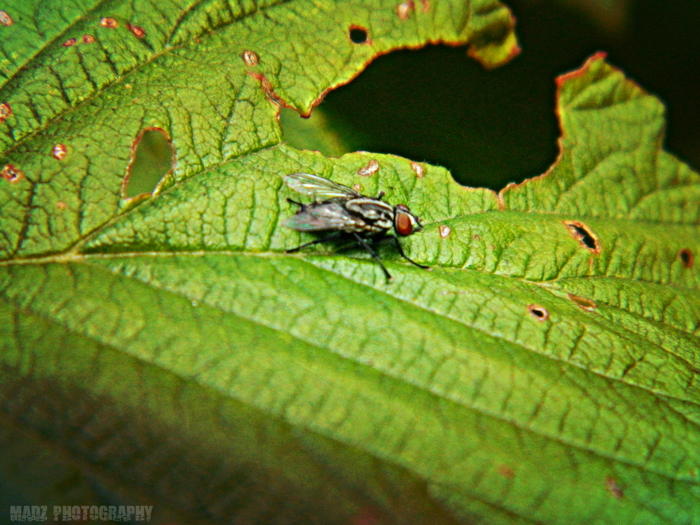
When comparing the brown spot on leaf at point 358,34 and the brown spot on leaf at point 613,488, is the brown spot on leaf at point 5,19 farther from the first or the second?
the brown spot on leaf at point 613,488

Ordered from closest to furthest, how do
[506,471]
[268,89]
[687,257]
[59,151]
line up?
[506,471], [59,151], [268,89], [687,257]

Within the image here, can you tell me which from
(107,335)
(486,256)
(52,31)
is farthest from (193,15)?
(486,256)

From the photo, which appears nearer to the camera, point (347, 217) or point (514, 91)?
point (347, 217)

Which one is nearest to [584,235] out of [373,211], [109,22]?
[373,211]

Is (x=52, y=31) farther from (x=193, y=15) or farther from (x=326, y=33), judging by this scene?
(x=326, y=33)

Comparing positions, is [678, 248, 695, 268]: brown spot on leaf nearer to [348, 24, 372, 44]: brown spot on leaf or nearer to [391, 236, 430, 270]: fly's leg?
[391, 236, 430, 270]: fly's leg

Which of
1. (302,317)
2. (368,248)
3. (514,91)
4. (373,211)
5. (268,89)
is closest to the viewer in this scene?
(302,317)

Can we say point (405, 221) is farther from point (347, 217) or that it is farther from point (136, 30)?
point (136, 30)
